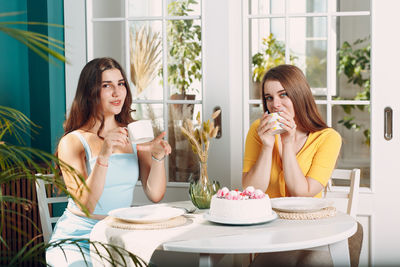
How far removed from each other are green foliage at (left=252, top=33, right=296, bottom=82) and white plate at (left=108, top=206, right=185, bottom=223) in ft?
9.75

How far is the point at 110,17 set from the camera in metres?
3.28

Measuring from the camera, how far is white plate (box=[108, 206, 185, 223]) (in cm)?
188

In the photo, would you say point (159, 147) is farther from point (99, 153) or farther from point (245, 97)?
point (245, 97)

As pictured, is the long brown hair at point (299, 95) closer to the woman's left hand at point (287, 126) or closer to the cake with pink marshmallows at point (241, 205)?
the woman's left hand at point (287, 126)

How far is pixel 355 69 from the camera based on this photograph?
564 cm

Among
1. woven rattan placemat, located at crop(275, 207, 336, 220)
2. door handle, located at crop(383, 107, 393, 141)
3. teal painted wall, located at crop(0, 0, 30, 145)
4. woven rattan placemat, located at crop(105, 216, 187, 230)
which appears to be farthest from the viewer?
teal painted wall, located at crop(0, 0, 30, 145)

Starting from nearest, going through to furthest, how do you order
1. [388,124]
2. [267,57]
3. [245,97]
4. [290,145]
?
[290,145] < [388,124] < [245,97] < [267,57]

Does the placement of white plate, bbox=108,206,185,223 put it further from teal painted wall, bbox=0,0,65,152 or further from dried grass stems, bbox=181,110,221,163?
teal painted wall, bbox=0,0,65,152

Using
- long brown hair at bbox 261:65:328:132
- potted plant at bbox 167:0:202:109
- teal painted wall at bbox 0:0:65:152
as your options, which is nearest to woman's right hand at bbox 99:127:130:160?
long brown hair at bbox 261:65:328:132

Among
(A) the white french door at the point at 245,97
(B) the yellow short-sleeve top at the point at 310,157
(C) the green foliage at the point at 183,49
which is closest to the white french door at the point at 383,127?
(A) the white french door at the point at 245,97

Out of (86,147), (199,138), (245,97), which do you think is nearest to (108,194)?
(86,147)

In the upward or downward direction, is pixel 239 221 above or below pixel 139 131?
below

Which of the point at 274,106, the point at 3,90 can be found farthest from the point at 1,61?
the point at 274,106

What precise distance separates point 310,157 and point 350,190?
0.22m
